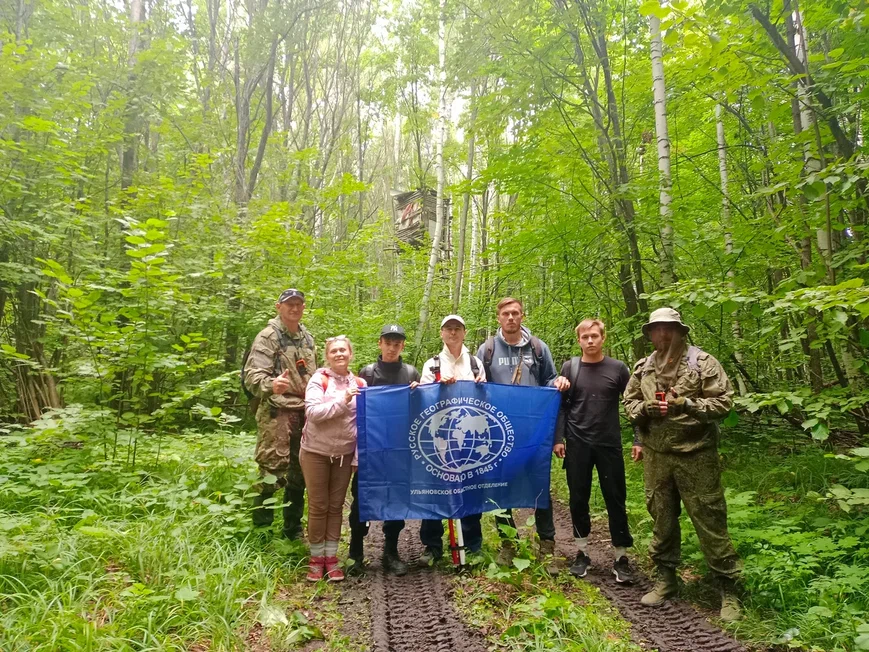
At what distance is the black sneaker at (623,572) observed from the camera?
3807 millimetres

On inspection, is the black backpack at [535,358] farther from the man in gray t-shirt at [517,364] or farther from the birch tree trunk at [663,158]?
the birch tree trunk at [663,158]

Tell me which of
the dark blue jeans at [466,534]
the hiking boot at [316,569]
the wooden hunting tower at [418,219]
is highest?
the wooden hunting tower at [418,219]

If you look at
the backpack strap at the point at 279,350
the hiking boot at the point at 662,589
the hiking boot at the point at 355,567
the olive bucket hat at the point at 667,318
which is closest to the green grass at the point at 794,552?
the hiking boot at the point at 662,589

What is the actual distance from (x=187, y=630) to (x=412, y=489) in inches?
69.9

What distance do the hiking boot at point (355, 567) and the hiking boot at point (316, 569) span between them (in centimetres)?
21

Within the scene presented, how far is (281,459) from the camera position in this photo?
4098 millimetres

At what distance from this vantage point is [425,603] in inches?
135

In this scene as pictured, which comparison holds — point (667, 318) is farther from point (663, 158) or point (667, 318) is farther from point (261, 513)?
point (261, 513)

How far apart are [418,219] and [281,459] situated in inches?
527

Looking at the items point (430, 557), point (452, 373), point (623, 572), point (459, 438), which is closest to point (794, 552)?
point (623, 572)

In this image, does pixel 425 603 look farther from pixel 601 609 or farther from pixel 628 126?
pixel 628 126

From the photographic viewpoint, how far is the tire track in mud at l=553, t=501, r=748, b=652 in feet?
9.75

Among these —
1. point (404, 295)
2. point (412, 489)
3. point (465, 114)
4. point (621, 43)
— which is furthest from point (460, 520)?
point (465, 114)

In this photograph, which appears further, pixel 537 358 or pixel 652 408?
pixel 537 358
